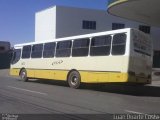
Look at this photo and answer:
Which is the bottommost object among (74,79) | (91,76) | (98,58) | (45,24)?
(74,79)

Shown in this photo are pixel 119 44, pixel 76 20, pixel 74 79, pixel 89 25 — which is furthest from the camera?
pixel 89 25

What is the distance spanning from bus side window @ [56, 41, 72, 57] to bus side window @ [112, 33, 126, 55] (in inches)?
164

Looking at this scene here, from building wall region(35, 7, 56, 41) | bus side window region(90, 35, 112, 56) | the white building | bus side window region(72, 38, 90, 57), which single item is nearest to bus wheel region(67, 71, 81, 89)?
bus side window region(72, 38, 90, 57)

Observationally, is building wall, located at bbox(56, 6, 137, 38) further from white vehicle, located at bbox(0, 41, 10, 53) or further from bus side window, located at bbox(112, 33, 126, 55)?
bus side window, located at bbox(112, 33, 126, 55)

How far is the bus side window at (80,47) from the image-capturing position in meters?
20.5

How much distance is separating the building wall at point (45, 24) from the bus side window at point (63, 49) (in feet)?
95.1

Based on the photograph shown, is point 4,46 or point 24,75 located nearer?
point 24,75

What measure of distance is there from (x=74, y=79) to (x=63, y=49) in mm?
2170

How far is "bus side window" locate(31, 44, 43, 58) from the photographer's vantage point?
2526cm

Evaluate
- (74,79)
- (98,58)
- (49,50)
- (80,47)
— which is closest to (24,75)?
(49,50)

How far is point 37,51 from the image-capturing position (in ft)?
84.3

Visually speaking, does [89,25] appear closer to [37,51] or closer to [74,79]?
[37,51]

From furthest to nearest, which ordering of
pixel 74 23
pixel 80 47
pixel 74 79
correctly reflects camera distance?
pixel 74 23, pixel 74 79, pixel 80 47

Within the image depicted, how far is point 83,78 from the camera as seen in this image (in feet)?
67.4
